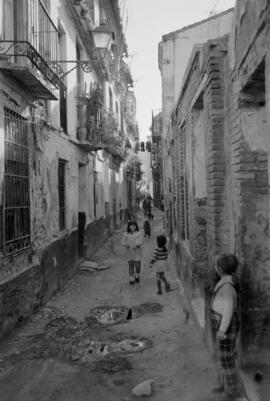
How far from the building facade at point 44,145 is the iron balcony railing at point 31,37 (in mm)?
13

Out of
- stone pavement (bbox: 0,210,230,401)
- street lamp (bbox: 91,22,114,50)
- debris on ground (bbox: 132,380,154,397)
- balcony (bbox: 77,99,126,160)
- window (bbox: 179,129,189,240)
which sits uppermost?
street lamp (bbox: 91,22,114,50)

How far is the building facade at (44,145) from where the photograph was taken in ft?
18.6

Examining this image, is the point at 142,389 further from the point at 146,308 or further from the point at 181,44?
the point at 181,44

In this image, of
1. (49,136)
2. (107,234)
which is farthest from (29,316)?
(107,234)

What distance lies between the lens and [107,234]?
1673cm

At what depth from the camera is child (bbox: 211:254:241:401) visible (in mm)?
3396

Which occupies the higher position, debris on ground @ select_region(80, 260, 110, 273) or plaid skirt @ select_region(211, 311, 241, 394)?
plaid skirt @ select_region(211, 311, 241, 394)

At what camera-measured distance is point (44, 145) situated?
7594mm

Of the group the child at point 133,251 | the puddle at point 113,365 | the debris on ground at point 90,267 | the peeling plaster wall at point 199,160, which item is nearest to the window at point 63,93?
the child at point 133,251

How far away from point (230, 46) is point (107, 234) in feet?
43.0

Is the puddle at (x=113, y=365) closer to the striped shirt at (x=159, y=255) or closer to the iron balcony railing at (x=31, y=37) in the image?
the striped shirt at (x=159, y=255)

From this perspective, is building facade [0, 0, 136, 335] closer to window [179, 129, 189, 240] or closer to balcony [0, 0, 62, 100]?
balcony [0, 0, 62, 100]

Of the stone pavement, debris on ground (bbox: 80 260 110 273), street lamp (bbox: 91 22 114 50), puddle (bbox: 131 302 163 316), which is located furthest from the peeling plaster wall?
debris on ground (bbox: 80 260 110 273)

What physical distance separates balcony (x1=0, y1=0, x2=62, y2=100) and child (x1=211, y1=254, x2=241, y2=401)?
11.6ft
